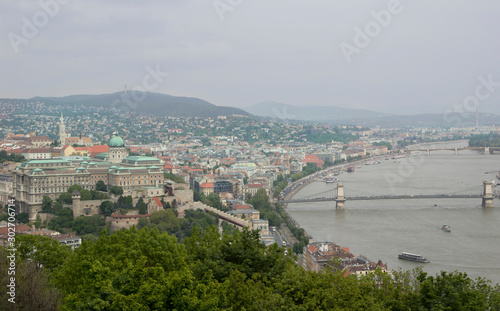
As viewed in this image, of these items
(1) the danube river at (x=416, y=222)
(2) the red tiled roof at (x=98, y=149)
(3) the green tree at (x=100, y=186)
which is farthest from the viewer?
(2) the red tiled roof at (x=98, y=149)

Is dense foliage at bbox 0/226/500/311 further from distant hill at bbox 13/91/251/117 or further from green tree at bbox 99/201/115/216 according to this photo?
distant hill at bbox 13/91/251/117

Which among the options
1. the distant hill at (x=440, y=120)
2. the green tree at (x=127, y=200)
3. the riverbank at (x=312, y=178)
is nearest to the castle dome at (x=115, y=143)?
the green tree at (x=127, y=200)

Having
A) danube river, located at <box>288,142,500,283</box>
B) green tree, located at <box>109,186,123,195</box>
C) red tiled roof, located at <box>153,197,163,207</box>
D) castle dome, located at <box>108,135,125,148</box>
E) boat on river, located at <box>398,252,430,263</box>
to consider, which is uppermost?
castle dome, located at <box>108,135,125,148</box>

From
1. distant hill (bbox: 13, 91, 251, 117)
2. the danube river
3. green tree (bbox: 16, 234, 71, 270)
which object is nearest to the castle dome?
the danube river

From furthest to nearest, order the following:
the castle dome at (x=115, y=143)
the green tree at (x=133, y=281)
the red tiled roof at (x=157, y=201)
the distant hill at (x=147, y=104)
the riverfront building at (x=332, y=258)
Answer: the distant hill at (x=147, y=104) < the castle dome at (x=115, y=143) < the red tiled roof at (x=157, y=201) < the riverfront building at (x=332, y=258) < the green tree at (x=133, y=281)

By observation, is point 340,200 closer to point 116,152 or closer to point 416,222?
point 416,222

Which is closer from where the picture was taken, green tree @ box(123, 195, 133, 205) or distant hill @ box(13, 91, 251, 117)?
green tree @ box(123, 195, 133, 205)

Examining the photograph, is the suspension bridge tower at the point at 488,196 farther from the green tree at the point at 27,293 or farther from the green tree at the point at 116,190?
the green tree at the point at 27,293
